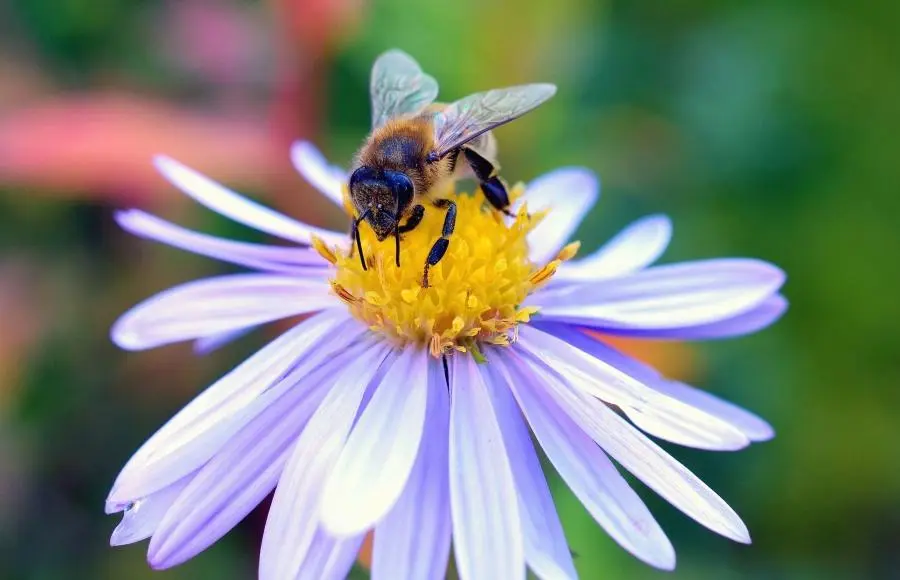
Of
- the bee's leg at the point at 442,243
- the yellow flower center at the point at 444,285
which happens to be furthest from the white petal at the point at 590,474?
the bee's leg at the point at 442,243

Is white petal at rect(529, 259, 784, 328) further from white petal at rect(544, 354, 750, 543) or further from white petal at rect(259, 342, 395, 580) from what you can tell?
white petal at rect(259, 342, 395, 580)

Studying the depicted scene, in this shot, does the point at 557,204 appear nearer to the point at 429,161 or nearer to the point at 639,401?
the point at 429,161

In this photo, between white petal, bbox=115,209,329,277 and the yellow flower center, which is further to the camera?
white petal, bbox=115,209,329,277

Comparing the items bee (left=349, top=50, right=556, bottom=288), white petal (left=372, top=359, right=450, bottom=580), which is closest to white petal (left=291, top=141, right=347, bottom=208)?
bee (left=349, top=50, right=556, bottom=288)

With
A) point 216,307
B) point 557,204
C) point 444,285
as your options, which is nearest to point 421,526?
point 444,285

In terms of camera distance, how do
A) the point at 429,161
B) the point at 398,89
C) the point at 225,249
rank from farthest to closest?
the point at 398,89, the point at 225,249, the point at 429,161
